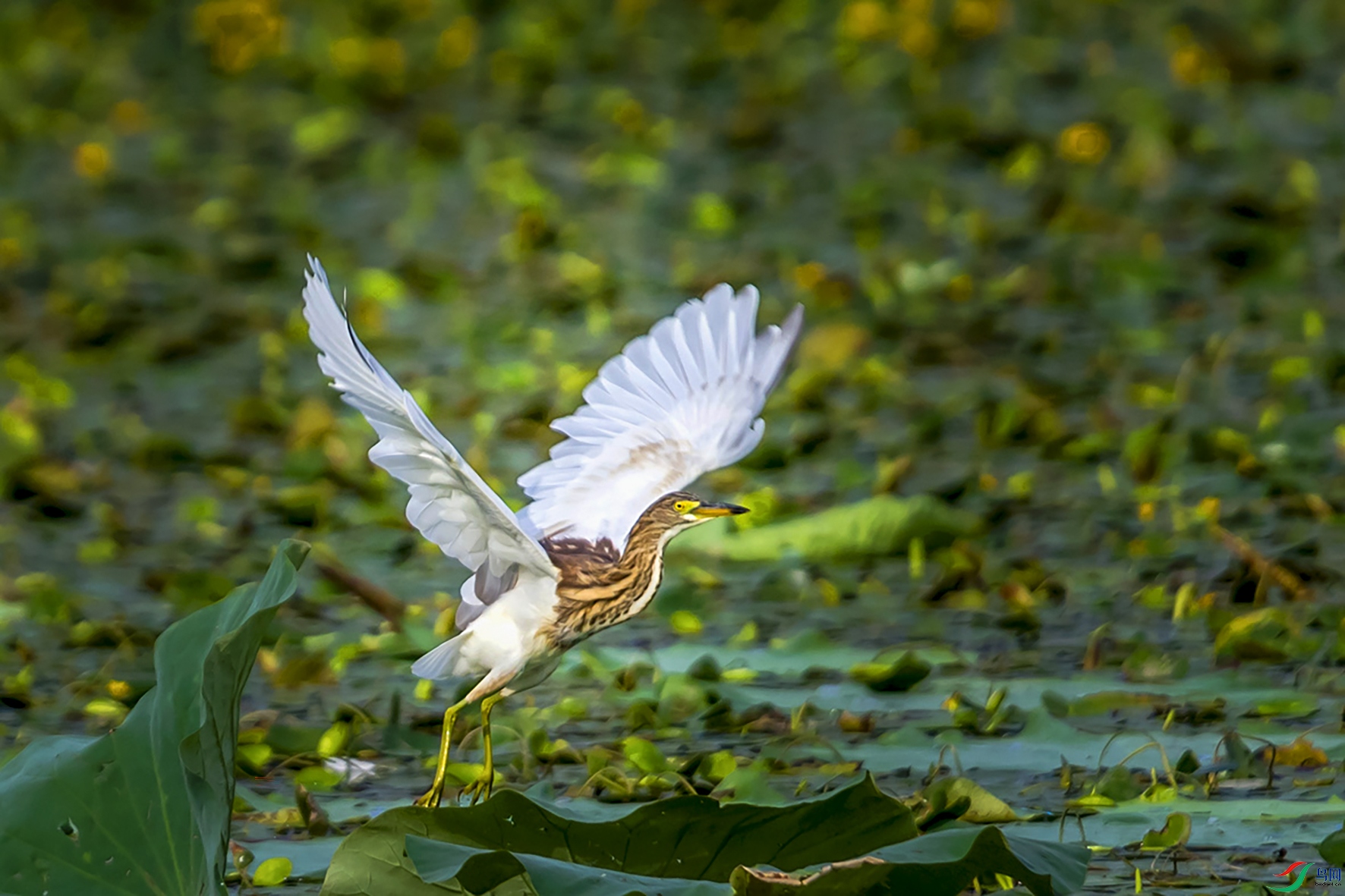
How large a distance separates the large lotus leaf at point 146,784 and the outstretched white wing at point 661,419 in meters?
1.30

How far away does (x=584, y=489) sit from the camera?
4.30m

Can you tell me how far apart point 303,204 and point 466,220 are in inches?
38.4

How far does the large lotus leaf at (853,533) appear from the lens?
5.70m

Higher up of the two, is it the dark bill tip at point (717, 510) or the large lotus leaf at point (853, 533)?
the dark bill tip at point (717, 510)

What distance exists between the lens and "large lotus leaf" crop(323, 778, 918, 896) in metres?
2.79

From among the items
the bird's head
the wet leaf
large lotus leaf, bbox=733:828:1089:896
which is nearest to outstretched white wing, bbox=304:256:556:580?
the bird's head

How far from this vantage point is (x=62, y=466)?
22.5 ft

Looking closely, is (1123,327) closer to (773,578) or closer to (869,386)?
(869,386)

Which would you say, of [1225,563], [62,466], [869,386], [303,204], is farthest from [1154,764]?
[303,204]

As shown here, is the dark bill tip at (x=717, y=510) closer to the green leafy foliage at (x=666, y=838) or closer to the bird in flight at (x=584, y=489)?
the bird in flight at (x=584, y=489)

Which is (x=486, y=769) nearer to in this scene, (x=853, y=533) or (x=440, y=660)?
(x=440, y=660)

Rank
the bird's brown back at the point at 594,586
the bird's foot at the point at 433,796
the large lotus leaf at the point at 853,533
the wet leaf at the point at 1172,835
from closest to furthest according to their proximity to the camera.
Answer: the wet leaf at the point at 1172,835
the bird's foot at the point at 433,796
the bird's brown back at the point at 594,586
the large lotus leaf at the point at 853,533
